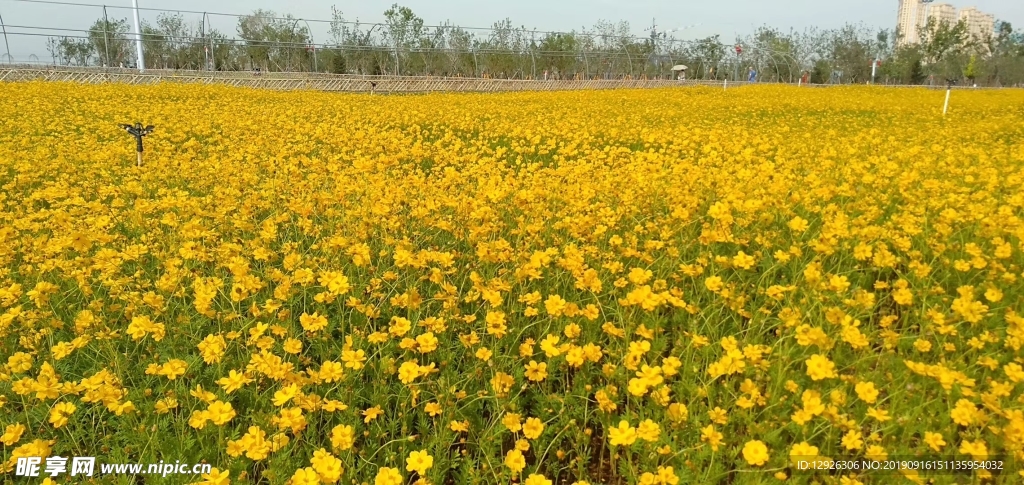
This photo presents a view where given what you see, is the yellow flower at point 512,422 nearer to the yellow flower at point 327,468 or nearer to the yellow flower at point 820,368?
the yellow flower at point 327,468

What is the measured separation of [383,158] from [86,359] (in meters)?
2.71

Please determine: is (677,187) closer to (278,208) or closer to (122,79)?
(278,208)

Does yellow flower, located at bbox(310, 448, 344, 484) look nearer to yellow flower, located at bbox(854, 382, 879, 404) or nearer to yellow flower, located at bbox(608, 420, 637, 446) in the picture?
yellow flower, located at bbox(608, 420, 637, 446)

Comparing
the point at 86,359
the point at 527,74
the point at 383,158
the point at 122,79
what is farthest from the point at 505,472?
the point at 527,74

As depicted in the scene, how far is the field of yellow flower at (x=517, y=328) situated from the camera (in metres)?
1.81

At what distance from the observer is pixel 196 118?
9.31 meters

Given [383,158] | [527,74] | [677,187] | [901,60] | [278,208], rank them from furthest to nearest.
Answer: [901,60]
[527,74]
[383,158]
[677,187]
[278,208]

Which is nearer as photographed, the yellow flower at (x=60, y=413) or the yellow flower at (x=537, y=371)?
A: the yellow flower at (x=60, y=413)

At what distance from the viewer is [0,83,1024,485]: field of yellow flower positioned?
1813 millimetres

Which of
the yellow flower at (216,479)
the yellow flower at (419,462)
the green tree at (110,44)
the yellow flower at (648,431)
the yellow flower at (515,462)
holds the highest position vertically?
the green tree at (110,44)

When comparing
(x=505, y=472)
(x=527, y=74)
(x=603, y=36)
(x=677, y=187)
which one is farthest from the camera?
(x=603, y=36)

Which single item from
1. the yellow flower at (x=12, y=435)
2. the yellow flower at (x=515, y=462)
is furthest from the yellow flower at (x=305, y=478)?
the yellow flower at (x=12, y=435)

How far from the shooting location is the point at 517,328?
8.16ft

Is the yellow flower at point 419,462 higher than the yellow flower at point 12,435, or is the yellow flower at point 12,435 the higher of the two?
the yellow flower at point 12,435
